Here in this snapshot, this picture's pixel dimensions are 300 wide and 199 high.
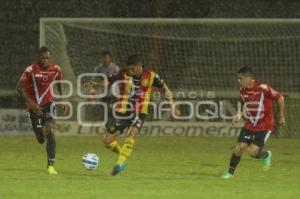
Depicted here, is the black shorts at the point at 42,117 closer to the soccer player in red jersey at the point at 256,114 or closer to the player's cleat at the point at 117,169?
the player's cleat at the point at 117,169

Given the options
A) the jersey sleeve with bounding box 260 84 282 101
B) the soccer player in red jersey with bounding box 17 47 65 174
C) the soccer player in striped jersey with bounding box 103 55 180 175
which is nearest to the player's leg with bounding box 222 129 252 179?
the jersey sleeve with bounding box 260 84 282 101

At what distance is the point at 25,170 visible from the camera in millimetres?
13977

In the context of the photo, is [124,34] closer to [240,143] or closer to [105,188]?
[240,143]

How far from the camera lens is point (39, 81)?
46.0ft

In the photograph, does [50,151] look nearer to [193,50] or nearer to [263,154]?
[263,154]

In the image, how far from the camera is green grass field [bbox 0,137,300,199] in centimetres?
1110

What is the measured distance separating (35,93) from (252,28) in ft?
31.5

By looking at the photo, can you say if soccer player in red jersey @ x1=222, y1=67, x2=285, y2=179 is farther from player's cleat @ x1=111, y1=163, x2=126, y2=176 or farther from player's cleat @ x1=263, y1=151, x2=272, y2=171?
player's cleat @ x1=111, y1=163, x2=126, y2=176

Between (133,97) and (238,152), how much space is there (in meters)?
2.10

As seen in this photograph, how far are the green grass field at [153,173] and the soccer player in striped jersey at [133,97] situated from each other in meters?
0.72

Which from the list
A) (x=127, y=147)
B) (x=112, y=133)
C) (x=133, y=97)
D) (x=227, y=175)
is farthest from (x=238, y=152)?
(x=112, y=133)

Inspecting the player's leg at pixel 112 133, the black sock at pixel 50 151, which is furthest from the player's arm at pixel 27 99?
the player's leg at pixel 112 133

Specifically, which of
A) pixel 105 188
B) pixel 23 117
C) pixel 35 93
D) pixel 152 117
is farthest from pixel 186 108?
pixel 105 188

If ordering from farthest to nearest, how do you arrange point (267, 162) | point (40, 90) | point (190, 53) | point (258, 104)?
1. point (190, 53)
2. point (267, 162)
3. point (40, 90)
4. point (258, 104)
